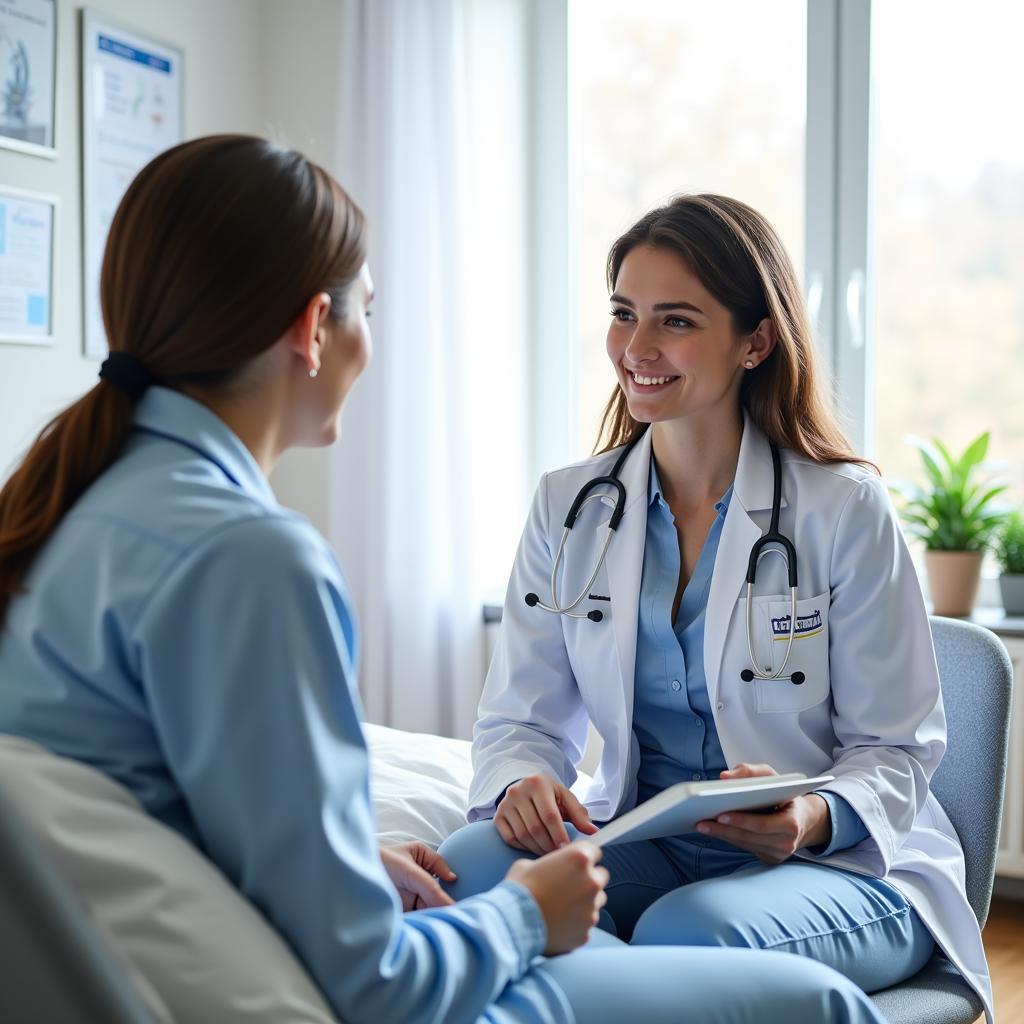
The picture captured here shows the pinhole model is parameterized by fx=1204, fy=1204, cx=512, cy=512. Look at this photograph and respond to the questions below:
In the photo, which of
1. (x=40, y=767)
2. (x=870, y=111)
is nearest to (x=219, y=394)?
(x=40, y=767)

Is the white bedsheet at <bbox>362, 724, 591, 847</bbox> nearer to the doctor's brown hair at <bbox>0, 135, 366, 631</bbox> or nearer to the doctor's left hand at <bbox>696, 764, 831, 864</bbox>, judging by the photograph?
the doctor's left hand at <bbox>696, 764, 831, 864</bbox>

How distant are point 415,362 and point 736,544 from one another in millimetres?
1628

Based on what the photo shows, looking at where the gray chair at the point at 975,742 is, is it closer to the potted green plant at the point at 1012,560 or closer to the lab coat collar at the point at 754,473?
the lab coat collar at the point at 754,473

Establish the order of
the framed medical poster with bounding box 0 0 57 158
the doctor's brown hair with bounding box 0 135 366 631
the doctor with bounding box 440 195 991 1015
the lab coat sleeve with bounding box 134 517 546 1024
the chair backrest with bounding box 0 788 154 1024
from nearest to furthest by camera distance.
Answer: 1. the chair backrest with bounding box 0 788 154 1024
2. the lab coat sleeve with bounding box 134 517 546 1024
3. the doctor's brown hair with bounding box 0 135 366 631
4. the doctor with bounding box 440 195 991 1015
5. the framed medical poster with bounding box 0 0 57 158

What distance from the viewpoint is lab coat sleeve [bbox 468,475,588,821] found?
1.63 metres

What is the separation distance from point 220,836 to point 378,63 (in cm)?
A: 269

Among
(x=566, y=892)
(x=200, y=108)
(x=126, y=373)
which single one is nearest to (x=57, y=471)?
(x=126, y=373)

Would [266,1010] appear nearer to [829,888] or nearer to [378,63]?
[829,888]

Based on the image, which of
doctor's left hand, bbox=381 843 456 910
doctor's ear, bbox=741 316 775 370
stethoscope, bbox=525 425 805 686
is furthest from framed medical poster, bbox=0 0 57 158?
doctor's left hand, bbox=381 843 456 910

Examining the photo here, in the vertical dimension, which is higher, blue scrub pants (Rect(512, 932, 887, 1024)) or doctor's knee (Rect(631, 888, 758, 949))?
blue scrub pants (Rect(512, 932, 887, 1024))

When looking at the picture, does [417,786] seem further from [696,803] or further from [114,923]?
[114,923]

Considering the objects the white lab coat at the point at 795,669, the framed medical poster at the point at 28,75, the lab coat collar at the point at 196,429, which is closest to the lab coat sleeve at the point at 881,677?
the white lab coat at the point at 795,669

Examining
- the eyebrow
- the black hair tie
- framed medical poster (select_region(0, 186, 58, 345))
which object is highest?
framed medical poster (select_region(0, 186, 58, 345))

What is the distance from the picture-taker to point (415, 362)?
308 centimetres
